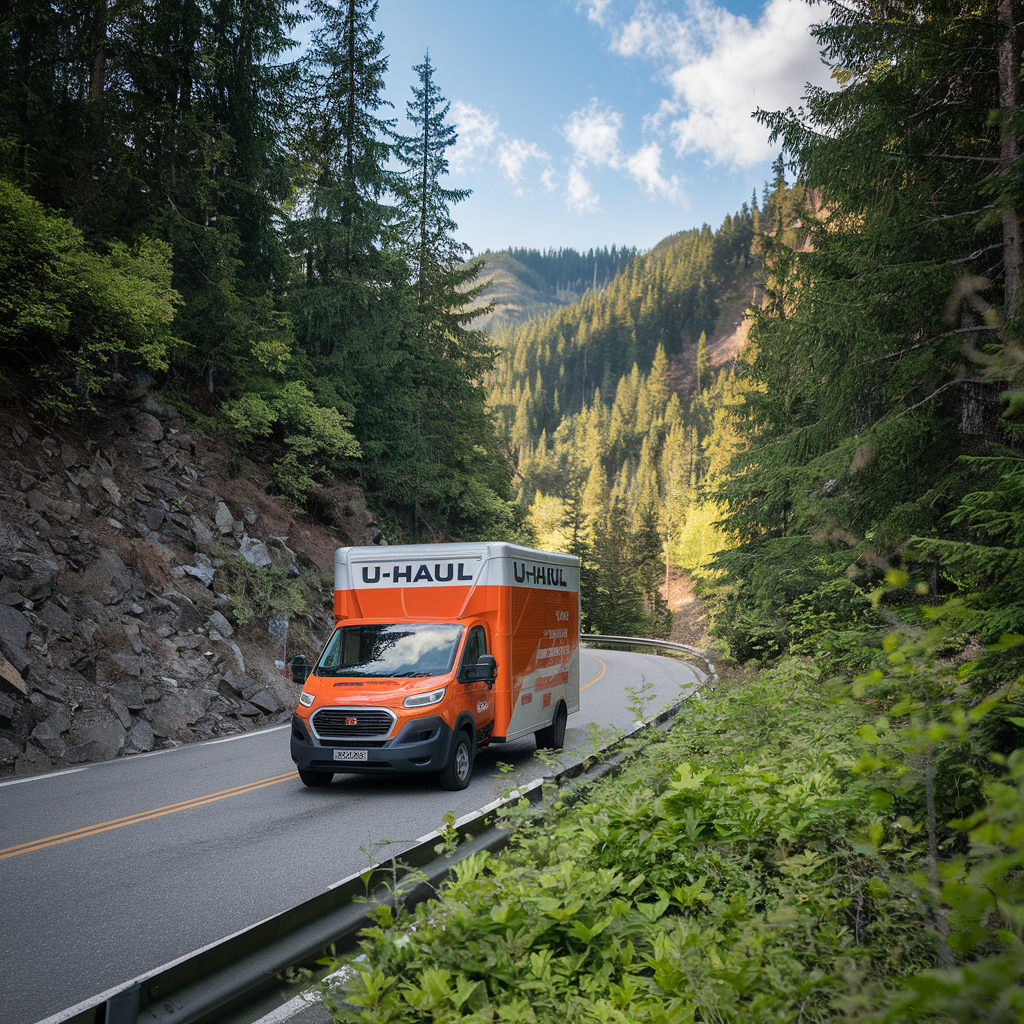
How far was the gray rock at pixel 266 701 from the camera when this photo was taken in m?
14.3

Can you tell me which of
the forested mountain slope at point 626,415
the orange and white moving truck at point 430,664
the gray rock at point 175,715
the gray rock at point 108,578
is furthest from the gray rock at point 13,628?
the forested mountain slope at point 626,415

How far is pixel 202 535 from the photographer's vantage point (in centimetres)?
1684

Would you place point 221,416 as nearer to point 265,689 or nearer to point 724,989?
point 265,689

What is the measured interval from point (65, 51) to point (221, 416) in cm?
1022

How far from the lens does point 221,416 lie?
69.9 ft

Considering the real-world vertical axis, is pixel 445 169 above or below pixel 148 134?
above

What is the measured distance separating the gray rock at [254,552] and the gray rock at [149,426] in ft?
11.4

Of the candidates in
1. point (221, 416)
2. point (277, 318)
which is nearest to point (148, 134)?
point (277, 318)

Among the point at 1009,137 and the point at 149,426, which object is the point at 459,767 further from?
the point at 149,426

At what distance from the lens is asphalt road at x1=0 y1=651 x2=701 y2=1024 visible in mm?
4355

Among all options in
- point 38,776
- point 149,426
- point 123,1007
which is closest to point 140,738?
point 38,776

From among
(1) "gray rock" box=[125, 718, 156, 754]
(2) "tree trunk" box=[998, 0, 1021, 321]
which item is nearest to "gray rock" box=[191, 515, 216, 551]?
(1) "gray rock" box=[125, 718, 156, 754]

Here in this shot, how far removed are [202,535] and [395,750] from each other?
11031 millimetres

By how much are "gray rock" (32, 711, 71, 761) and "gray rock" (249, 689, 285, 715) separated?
12.8 ft
